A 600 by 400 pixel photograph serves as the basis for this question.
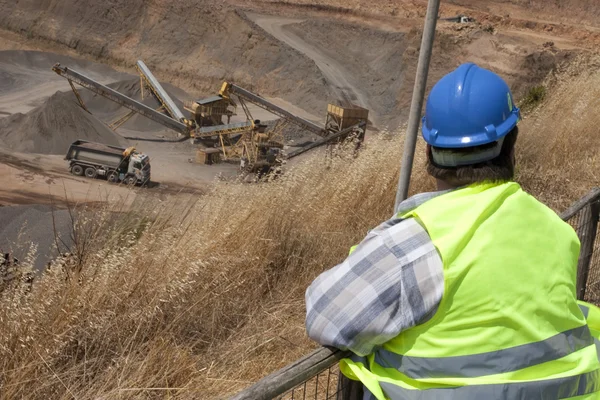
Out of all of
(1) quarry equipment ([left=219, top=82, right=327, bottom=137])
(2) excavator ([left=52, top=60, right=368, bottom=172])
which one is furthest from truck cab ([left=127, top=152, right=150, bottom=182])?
(1) quarry equipment ([left=219, top=82, right=327, bottom=137])

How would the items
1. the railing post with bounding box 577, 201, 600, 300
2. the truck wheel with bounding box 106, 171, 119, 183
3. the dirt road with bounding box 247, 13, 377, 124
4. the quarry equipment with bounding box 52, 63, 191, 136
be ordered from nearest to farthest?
the railing post with bounding box 577, 201, 600, 300 → the truck wheel with bounding box 106, 171, 119, 183 → the quarry equipment with bounding box 52, 63, 191, 136 → the dirt road with bounding box 247, 13, 377, 124

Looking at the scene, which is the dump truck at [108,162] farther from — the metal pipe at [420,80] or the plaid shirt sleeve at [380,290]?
the plaid shirt sleeve at [380,290]

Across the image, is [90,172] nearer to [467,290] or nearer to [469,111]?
[469,111]

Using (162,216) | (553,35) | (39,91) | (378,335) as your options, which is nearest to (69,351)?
(162,216)

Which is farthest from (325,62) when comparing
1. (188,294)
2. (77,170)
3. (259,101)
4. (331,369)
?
(331,369)

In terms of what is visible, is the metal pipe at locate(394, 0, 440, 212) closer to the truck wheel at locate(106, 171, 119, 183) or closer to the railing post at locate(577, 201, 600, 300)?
the railing post at locate(577, 201, 600, 300)

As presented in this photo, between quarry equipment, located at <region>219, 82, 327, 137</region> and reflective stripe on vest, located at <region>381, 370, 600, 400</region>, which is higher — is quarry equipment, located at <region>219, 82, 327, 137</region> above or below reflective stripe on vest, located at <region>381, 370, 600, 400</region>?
below

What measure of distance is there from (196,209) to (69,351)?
1.98 meters

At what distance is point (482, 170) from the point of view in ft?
6.90

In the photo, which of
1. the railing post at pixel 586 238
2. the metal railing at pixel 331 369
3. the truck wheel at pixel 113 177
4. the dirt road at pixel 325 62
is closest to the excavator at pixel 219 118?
the truck wheel at pixel 113 177

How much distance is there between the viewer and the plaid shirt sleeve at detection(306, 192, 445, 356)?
1896 mm

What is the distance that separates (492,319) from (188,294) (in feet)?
9.61

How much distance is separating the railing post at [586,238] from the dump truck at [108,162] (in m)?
17.3

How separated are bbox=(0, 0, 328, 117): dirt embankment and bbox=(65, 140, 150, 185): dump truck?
49.2ft
